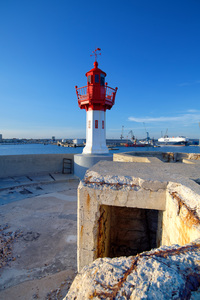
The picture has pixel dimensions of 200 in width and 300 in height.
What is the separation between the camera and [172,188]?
239 centimetres

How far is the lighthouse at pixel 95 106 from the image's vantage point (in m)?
13.0

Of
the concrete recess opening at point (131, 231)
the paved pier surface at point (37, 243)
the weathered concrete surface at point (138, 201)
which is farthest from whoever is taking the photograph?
the concrete recess opening at point (131, 231)

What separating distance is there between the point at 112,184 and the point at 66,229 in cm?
390

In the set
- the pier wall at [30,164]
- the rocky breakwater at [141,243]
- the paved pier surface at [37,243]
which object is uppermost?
the rocky breakwater at [141,243]

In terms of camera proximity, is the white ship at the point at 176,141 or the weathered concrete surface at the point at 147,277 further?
the white ship at the point at 176,141

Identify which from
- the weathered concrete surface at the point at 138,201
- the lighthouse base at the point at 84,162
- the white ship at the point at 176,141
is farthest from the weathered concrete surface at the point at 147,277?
the white ship at the point at 176,141

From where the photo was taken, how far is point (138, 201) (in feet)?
8.52

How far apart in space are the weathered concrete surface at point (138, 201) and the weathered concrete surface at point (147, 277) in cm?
58

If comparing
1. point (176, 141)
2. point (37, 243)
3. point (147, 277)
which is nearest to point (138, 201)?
point (147, 277)

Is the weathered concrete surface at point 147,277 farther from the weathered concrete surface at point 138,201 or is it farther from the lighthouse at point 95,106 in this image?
the lighthouse at point 95,106

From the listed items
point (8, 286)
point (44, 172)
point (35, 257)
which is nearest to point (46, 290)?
point (8, 286)

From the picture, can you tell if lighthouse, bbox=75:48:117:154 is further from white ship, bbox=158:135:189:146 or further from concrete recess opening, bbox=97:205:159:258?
white ship, bbox=158:135:189:146

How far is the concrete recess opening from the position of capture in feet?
14.2

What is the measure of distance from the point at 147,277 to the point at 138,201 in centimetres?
151
